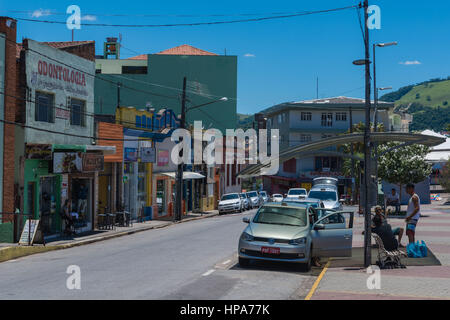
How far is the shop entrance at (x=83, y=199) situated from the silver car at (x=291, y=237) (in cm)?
1455

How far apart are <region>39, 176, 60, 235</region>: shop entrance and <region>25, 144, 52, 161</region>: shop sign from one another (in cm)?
110

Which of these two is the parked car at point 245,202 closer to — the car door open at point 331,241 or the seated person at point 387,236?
the car door open at point 331,241

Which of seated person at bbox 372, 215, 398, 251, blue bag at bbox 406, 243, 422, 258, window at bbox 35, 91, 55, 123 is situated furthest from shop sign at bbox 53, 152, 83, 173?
blue bag at bbox 406, 243, 422, 258

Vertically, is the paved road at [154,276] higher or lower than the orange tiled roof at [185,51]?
lower

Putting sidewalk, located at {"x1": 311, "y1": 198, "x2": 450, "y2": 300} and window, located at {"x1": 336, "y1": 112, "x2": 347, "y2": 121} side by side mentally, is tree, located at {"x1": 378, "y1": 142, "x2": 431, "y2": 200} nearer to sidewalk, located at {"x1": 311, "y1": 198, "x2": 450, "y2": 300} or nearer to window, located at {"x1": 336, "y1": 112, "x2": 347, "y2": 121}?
sidewalk, located at {"x1": 311, "y1": 198, "x2": 450, "y2": 300}

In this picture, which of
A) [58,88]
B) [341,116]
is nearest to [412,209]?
[58,88]

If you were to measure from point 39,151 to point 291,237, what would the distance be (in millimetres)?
14005

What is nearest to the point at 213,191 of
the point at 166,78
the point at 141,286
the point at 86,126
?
the point at 166,78

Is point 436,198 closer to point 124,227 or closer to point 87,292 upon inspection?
point 124,227

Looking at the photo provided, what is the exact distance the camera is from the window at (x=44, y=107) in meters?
24.3

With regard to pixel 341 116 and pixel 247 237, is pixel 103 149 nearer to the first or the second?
pixel 247 237

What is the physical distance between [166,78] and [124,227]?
3654cm

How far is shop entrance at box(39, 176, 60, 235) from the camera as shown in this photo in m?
24.7

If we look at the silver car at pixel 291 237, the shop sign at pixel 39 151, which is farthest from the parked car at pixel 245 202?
the silver car at pixel 291 237
